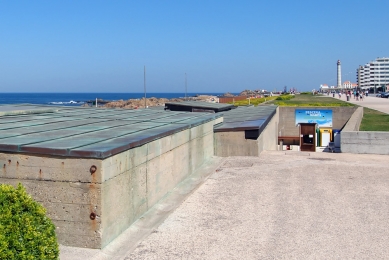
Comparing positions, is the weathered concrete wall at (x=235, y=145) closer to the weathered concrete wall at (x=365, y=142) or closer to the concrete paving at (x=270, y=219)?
the concrete paving at (x=270, y=219)

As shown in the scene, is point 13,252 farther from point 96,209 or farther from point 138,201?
point 138,201

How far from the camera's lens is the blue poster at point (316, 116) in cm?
3216

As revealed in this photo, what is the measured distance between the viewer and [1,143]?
7.04 metres

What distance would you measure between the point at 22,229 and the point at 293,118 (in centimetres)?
3125

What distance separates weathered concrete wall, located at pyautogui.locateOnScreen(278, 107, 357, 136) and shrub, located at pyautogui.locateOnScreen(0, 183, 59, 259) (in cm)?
2962

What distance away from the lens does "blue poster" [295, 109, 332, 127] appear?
32.2m

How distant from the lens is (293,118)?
34469 mm

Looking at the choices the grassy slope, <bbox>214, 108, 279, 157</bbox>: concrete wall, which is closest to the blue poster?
the grassy slope

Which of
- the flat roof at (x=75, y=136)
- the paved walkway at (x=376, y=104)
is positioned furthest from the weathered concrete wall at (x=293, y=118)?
the flat roof at (x=75, y=136)

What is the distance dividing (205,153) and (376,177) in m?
4.77

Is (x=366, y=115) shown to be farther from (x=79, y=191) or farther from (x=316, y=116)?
(x=79, y=191)

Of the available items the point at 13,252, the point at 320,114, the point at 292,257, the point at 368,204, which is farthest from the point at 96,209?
the point at 320,114

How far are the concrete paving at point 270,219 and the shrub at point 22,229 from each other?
162 centimetres

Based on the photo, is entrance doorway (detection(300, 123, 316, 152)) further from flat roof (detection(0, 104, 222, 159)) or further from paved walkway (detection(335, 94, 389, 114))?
paved walkway (detection(335, 94, 389, 114))
